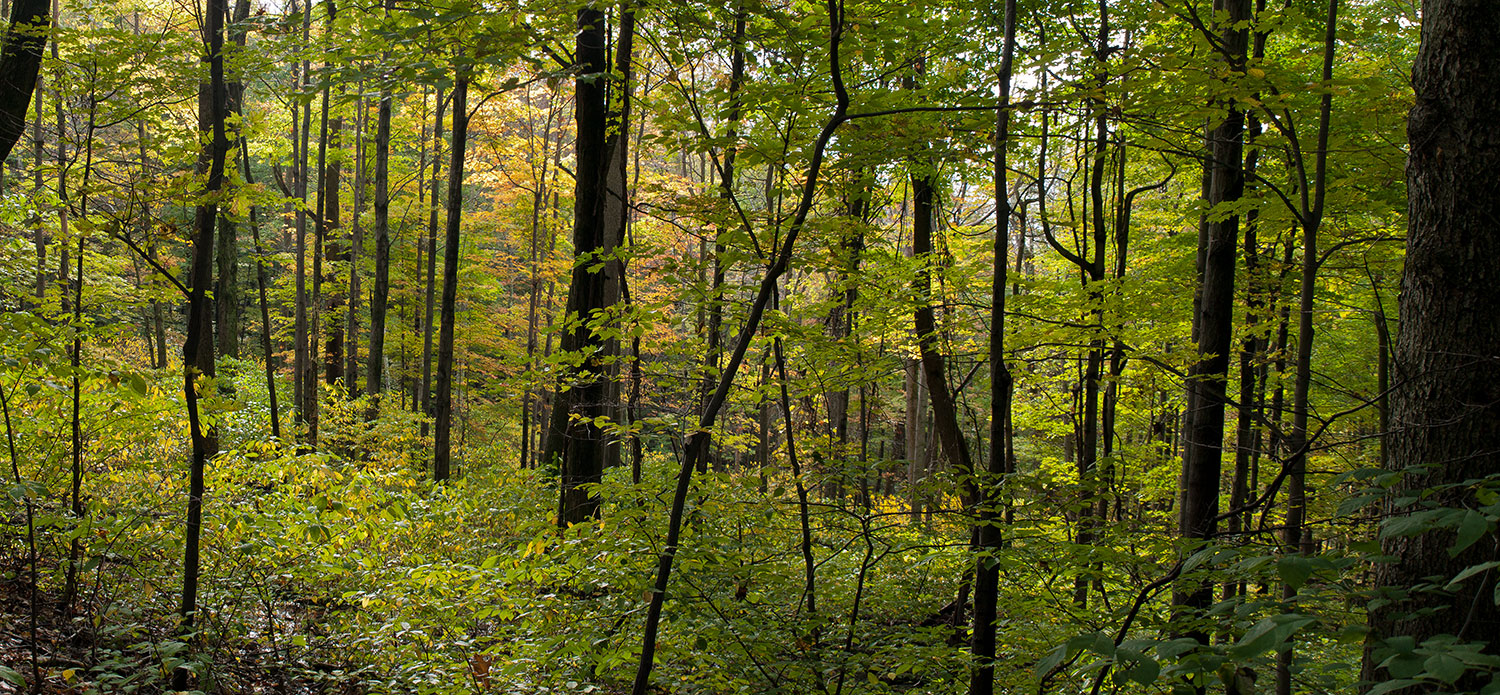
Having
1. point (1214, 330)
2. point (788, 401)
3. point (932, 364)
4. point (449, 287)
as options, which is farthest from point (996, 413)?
point (449, 287)

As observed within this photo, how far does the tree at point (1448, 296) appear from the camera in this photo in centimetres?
223

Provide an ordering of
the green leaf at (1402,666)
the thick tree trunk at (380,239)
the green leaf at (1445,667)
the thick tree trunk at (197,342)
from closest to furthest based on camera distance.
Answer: the green leaf at (1445,667)
the green leaf at (1402,666)
the thick tree trunk at (197,342)
the thick tree trunk at (380,239)

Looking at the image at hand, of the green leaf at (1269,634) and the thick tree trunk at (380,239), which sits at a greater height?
the thick tree trunk at (380,239)

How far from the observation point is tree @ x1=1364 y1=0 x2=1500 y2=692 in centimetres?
223

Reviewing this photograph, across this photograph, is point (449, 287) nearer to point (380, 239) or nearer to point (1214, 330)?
point (380, 239)

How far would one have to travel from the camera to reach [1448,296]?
2.35m

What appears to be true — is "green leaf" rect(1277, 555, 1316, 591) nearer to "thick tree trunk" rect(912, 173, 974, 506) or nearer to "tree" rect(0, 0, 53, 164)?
"thick tree trunk" rect(912, 173, 974, 506)

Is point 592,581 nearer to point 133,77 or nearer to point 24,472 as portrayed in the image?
point 133,77

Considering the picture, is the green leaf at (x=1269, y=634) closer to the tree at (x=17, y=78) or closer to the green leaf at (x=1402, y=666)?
the green leaf at (x=1402, y=666)

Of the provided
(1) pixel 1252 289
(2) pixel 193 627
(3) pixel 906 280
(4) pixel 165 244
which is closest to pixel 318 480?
(2) pixel 193 627

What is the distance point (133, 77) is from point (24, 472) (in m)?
3.21

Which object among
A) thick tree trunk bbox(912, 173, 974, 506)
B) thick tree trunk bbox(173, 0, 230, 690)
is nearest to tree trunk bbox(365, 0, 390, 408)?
thick tree trunk bbox(912, 173, 974, 506)

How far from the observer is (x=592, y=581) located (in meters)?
3.32

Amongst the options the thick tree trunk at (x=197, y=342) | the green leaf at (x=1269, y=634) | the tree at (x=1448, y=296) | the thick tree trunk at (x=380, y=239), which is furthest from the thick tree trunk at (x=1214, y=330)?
the thick tree trunk at (x=380, y=239)
